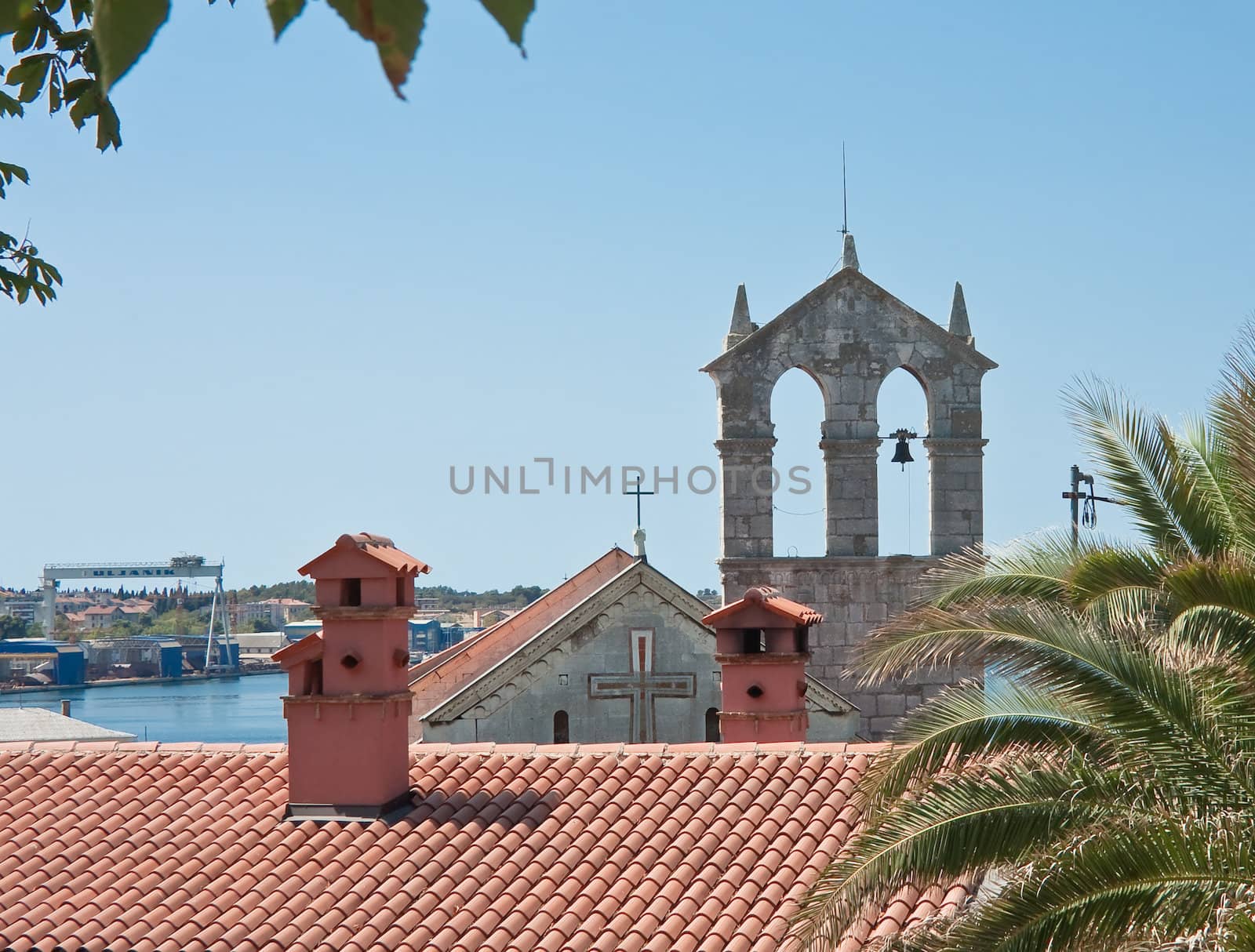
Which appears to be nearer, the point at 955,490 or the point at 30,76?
the point at 30,76

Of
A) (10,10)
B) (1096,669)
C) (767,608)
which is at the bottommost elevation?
(1096,669)

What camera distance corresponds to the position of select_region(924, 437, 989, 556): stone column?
13.6m

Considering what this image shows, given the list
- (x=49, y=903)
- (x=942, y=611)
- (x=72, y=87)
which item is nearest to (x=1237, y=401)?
(x=942, y=611)

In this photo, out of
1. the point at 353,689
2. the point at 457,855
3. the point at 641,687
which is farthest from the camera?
the point at 641,687

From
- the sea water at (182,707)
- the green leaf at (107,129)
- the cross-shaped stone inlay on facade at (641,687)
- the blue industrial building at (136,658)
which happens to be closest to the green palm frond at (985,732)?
the green leaf at (107,129)

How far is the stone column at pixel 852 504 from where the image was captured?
533 inches

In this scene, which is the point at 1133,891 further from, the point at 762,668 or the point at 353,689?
the point at 353,689

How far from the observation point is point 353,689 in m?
11.0

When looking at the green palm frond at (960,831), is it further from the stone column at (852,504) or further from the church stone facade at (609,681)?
the church stone facade at (609,681)

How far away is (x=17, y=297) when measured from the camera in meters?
7.24

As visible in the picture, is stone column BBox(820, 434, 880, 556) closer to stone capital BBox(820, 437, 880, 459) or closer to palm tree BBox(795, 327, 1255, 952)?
stone capital BBox(820, 437, 880, 459)

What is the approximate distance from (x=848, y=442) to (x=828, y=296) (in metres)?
1.24

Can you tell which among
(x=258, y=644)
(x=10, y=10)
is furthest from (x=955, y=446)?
(x=258, y=644)

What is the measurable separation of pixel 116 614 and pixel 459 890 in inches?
5860
